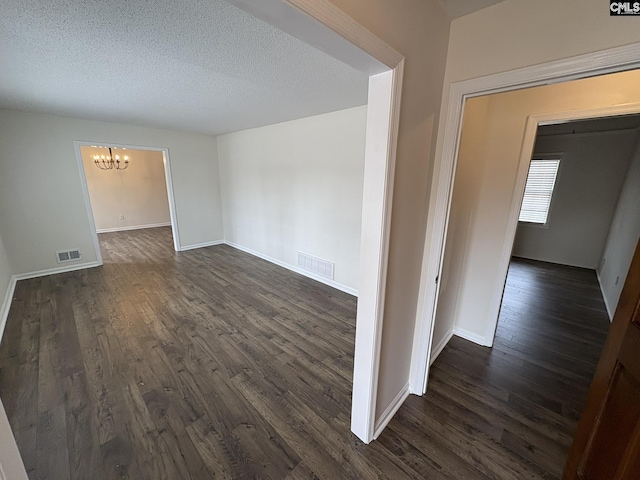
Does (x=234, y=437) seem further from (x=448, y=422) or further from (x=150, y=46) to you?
(x=150, y=46)

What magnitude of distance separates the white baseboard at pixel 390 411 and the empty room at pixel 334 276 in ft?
0.05

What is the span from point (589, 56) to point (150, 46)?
247 cm

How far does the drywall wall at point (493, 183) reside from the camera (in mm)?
1904

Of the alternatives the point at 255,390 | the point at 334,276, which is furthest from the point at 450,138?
the point at 334,276

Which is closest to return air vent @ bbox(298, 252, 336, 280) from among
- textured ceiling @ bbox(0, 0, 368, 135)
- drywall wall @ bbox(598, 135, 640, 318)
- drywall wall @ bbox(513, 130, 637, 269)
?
textured ceiling @ bbox(0, 0, 368, 135)

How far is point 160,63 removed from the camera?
198cm

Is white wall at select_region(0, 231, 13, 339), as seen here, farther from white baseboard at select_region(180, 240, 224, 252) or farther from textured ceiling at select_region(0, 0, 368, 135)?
white baseboard at select_region(180, 240, 224, 252)

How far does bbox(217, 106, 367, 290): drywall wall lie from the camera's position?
3336 millimetres

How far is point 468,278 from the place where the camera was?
254 cm

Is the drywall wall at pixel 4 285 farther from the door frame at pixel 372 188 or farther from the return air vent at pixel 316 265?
the door frame at pixel 372 188

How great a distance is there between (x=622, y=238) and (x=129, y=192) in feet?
34.2

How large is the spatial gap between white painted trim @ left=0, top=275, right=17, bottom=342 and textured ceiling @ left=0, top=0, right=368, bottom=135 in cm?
236

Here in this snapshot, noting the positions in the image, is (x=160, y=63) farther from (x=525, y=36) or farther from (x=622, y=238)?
(x=622, y=238)

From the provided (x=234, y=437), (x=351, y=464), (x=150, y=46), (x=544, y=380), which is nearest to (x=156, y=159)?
(x=150, y=46)
